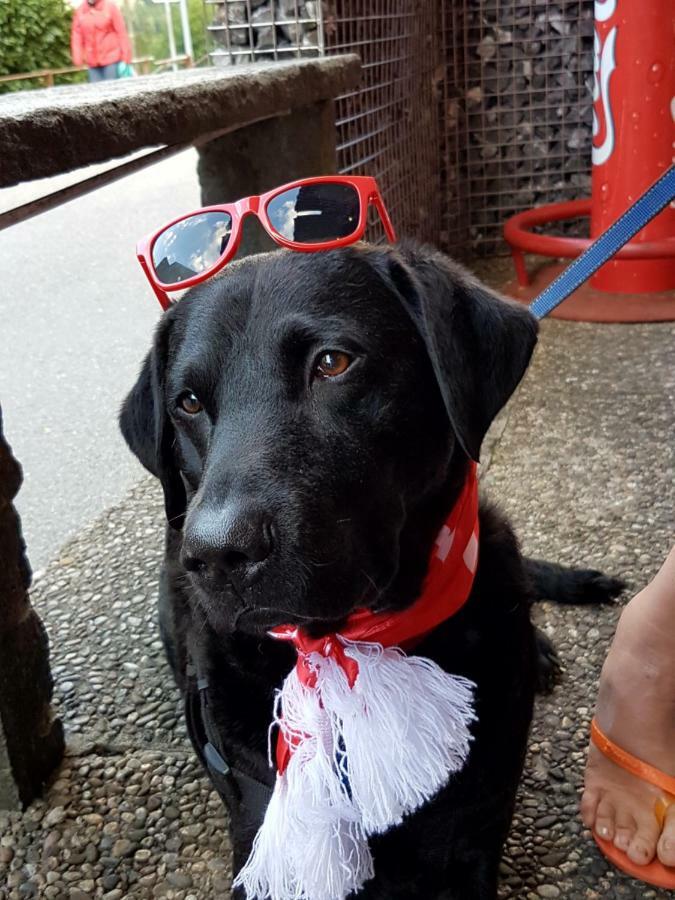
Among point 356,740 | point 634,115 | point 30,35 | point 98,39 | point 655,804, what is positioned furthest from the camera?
point 98,39

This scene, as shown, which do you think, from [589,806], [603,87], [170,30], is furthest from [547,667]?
[170,30]

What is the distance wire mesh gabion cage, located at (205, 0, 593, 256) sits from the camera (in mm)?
4613

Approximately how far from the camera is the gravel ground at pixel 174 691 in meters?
1.79

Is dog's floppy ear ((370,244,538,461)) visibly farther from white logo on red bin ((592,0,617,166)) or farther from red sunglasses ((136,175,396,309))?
white logo on red bin ((592,0,617,166))

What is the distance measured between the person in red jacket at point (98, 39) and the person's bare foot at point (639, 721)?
9.33m

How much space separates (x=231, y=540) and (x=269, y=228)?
25.8 inches

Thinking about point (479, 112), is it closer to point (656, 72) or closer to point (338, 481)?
point (656, 72)

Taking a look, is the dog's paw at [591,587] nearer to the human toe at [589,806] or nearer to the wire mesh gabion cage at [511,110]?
the human toe at [589,806]

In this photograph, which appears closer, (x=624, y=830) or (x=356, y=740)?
(x=356, y=740)

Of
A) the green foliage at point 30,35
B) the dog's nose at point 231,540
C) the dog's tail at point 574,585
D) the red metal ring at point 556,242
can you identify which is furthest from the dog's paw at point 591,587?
the green foliage at point 30,35

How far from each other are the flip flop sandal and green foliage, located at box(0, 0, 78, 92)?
19.9 ft

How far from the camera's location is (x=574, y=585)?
7.88 feet

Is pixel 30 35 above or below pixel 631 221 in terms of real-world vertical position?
above

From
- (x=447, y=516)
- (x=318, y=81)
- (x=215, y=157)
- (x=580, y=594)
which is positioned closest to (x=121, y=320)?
(x=215, y=157)
